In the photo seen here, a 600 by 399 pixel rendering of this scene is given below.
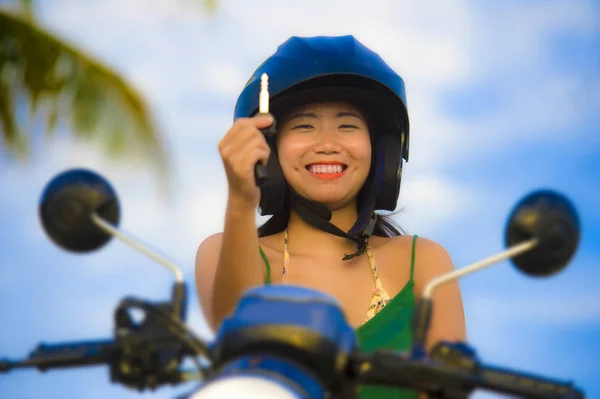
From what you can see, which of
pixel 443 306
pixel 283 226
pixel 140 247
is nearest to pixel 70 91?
pixel 283 226

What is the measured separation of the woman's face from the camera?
3885 millimetres

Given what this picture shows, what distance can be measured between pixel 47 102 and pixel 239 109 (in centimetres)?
528

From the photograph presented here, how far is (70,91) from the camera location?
868cm

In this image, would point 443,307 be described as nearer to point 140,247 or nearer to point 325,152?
point 325,152

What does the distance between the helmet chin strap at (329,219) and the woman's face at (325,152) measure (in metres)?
0.04

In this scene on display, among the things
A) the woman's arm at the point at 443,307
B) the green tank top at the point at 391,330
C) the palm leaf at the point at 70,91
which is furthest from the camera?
the palm leaf at the point at 70,91

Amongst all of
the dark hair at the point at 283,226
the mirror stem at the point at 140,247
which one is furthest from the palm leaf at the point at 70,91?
the mirror stem at the point at 140,247

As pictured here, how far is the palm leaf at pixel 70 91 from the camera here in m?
8.55

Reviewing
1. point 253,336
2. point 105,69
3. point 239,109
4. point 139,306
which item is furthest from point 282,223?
point 105,69

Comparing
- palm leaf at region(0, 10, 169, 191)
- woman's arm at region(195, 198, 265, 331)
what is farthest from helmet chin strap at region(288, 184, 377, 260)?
palm leaf at region(0, 10, 169, 191)

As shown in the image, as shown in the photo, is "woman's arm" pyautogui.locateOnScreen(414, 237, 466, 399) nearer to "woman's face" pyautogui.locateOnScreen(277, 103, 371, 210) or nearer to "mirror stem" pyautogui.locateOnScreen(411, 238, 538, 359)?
"woman's face" pyautogui.locateOnScreen(277, 103, 371, 210)

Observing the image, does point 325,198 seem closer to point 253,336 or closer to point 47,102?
point 253,336

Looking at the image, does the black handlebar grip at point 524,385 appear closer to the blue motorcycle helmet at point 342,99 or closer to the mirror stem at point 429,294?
the mirror stem at point 429,294

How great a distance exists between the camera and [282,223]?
4.11 metres
